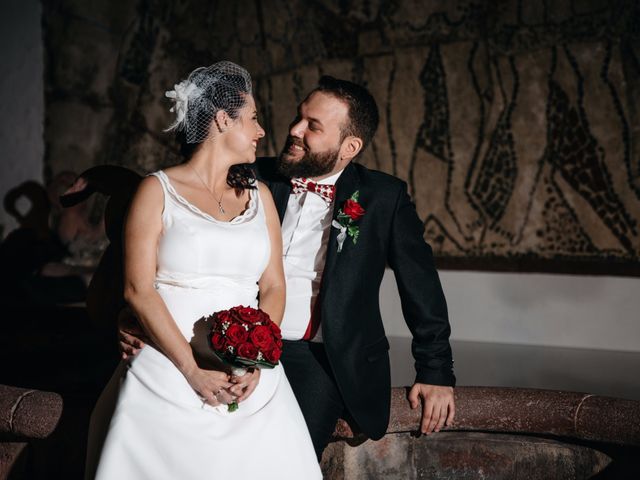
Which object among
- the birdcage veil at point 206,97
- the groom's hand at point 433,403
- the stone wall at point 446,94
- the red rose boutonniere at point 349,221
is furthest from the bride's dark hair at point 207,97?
the stone wall at point 446,94

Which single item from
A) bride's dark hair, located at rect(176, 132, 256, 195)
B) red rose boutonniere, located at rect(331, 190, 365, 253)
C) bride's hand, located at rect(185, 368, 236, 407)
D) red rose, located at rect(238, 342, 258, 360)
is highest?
bride's dark hair, located at rect(176, 132, 256, 195)

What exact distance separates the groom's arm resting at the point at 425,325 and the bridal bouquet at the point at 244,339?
0.75 metres

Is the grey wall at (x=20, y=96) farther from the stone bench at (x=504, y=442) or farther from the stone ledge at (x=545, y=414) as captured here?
the stone ledge at (x=545, y=414)

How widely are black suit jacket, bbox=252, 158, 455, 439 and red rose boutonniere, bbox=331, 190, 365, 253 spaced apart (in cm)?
3

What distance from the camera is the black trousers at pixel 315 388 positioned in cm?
268

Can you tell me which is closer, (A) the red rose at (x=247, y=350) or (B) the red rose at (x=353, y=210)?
(A) the red rose at (x=247, y=350)

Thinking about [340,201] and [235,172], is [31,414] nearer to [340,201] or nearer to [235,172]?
[235,172]

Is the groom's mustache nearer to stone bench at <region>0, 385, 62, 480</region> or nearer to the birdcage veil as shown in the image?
the birdcage veil

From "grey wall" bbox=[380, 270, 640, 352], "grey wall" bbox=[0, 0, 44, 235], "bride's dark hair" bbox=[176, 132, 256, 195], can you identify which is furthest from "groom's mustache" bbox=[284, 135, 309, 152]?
"grey wall" bbox=[0, 0, 44, 235]

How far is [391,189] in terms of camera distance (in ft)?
9.46

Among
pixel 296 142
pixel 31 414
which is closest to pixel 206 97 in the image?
pixel 296 142

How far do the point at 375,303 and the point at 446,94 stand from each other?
4216 mm

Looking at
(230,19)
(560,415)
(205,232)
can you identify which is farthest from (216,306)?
(230,19)

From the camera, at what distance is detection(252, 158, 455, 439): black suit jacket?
2.71 meters
